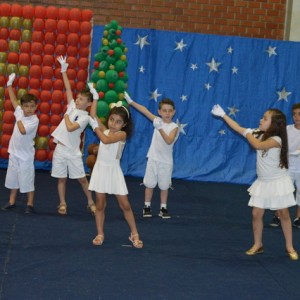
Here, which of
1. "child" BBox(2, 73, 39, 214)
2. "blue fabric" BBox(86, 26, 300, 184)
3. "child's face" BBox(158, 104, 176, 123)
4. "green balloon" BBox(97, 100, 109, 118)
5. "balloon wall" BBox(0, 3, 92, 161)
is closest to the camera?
"child" BBox(2, 73, 39, 214)

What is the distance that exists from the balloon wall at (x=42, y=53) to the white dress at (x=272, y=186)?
4861mm

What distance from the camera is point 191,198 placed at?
9109mm

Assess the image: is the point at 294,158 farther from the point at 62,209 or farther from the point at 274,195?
the point at 62,209

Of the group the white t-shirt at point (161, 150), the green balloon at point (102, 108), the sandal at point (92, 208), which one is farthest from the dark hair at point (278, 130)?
the green balloon at point (102, 108)

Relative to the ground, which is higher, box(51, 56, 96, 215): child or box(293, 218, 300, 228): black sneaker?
box(51, 56, 96, 215): child

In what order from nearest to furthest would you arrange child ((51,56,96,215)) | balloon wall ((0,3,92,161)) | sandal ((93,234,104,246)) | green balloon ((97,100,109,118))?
1. sandal ((93,234,104,246))
2. child ((51,56,96,215))
3. green balloon ((97,100,109,118))
4. balloon wall ((0,3,92,161))

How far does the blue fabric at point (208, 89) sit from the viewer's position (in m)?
10.5

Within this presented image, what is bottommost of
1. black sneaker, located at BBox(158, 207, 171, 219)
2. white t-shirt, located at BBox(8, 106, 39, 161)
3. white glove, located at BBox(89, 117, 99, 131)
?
black sneaker, located at BBox(158, 207, 171, 219)

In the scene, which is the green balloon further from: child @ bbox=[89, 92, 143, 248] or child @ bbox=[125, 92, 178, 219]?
child @ bbox=[89, 92, 143, 248]

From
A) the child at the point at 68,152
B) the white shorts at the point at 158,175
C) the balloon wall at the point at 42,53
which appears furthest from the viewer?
the balloon wall at the point at 42,53

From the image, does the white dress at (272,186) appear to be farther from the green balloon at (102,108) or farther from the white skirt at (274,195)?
the green balloon at (102,108)

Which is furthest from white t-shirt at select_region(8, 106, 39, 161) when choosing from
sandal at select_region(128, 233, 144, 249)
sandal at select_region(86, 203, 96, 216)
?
sandal at select_region(128, 233, 144, 249)

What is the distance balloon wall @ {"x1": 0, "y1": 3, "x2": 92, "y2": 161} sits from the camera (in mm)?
10086

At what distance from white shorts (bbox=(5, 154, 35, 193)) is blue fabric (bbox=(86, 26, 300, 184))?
3119 millimetres
